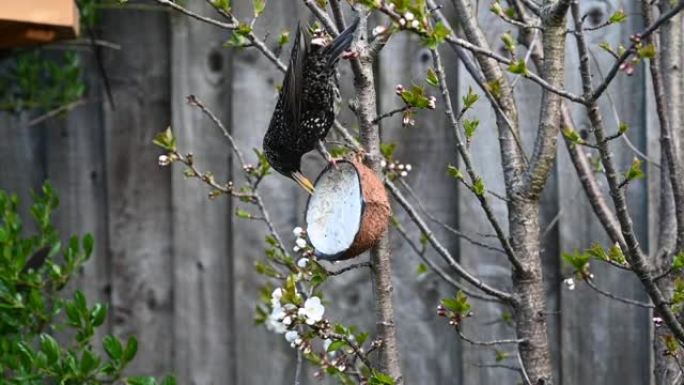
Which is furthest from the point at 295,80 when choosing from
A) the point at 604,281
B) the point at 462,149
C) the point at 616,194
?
the point at 604,281

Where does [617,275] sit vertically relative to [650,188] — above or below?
below

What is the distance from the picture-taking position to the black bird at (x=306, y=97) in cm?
150

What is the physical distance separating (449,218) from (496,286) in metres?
0.19

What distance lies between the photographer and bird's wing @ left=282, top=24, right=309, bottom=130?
1.52 m

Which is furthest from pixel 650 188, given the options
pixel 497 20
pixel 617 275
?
pixel 497 20

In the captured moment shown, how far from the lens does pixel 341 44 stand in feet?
4.70

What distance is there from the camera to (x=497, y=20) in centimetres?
220

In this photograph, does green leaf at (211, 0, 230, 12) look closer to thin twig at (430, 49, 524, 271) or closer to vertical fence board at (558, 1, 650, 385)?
thin twig at (430, 49, 524, 271)

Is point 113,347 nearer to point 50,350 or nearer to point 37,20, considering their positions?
point 50,350

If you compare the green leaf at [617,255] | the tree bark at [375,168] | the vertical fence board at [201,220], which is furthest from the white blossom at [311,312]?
Result: the vertical fence board at [201,220]

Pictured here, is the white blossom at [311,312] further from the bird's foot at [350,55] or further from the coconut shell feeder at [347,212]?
the bird's foot at [350,55]

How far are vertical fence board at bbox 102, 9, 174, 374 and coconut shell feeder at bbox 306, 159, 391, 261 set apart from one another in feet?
3.61

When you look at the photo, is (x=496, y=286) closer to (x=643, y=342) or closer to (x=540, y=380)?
(x=643, y=342)

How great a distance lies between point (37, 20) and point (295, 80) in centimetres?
79
